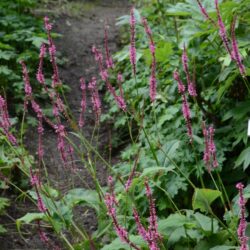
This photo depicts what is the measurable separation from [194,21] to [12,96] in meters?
2.96

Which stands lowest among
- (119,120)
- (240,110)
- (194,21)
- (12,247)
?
(12,247)

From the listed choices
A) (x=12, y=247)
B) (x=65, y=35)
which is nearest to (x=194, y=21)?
(x=12, y=247)

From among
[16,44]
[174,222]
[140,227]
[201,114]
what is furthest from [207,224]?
[16,44]

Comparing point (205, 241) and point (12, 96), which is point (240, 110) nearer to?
point (205, 241)

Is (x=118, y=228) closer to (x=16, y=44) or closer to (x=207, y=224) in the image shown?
(x=207, y=224)

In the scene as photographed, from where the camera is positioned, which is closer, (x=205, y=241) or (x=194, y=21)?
(x=205, y=241)

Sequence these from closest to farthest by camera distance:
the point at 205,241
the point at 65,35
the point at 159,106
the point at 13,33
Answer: the point at 205,241
the point at 159,106
the point at 13,33
the point at 65,35

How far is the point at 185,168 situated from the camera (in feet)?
10.8

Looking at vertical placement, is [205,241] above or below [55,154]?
above

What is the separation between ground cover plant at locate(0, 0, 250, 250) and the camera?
247 cm

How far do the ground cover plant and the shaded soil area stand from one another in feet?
1.03

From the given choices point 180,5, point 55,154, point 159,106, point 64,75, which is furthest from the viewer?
point 64,75

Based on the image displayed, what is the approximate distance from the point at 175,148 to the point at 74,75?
450 centimetres

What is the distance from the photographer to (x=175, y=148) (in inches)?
110
